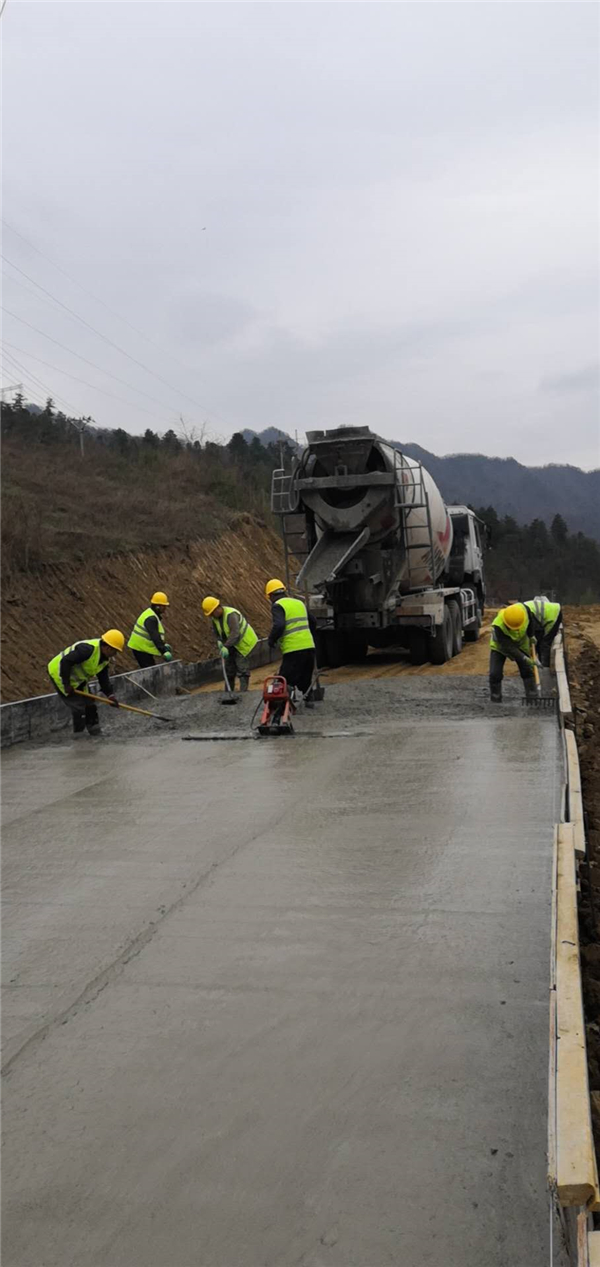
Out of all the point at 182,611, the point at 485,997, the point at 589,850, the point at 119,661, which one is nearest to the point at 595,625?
the point at 182,611

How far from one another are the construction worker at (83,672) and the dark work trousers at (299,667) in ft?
5.74

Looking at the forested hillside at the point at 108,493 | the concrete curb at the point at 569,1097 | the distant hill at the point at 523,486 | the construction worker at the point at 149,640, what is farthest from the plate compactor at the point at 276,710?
the distant hill at the point at 523,486

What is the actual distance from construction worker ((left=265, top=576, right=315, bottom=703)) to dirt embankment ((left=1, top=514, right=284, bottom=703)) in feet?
16.7

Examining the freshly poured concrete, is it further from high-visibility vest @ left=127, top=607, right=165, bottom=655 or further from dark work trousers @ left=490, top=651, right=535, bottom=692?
high-visibility vest @ left=127, top=607, right=165, bottom=655

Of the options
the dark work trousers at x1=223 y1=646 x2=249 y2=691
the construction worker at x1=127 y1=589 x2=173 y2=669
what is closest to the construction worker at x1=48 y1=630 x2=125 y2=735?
the dark work trousers at x1=223 y1=646 x2=249 y2=691

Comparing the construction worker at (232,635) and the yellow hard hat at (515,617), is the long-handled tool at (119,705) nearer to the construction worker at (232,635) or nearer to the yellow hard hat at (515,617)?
the construction worker at (232,635)

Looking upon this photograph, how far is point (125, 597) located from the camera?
18.1m

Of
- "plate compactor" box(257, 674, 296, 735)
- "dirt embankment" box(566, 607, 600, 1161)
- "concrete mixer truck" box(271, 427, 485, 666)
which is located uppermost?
"concrete mixer truck" box(271, 427, 485, 666)

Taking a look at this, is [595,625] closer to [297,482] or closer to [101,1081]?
[297,482]

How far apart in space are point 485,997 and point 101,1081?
1.44 m

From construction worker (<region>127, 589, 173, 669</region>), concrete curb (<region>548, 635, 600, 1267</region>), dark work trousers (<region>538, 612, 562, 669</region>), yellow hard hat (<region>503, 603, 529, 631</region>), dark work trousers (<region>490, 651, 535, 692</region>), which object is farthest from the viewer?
construction worker (<region>127, 589, 173, 669</region>)

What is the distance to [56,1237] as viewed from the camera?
266 cm

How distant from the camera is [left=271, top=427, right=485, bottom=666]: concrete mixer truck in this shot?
12.7m

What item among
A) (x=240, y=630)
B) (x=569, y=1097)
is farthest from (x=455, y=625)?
(x=569, y=1097)
